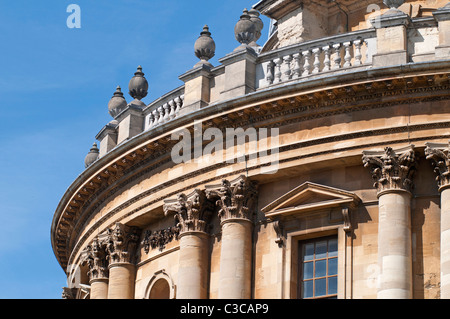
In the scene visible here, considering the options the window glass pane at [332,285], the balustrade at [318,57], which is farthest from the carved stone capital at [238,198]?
the window glass pane at [332,285]

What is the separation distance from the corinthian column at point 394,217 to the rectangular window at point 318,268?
61.7 inches

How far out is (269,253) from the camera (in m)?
35.1

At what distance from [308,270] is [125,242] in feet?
21.9

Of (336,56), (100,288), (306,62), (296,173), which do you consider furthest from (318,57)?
(100,288)

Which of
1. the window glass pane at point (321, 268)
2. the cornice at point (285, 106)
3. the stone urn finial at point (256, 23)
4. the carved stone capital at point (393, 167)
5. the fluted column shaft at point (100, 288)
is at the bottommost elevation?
the window glass pane at point (321, 268)

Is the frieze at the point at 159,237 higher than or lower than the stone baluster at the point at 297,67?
lower

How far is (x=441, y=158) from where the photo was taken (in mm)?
33375

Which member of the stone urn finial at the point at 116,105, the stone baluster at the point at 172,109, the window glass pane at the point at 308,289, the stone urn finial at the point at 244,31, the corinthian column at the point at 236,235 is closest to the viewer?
the window glass pane at the point at 308,289

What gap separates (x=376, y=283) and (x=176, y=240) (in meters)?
6.76

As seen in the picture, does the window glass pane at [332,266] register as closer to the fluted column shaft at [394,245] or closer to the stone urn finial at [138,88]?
the fluted column shaft at [394,245]

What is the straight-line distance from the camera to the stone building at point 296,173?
33469 millimetres

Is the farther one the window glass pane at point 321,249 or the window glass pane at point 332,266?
the window glass pane at point 321,249

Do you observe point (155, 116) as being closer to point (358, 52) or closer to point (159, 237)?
point (159, 237)
